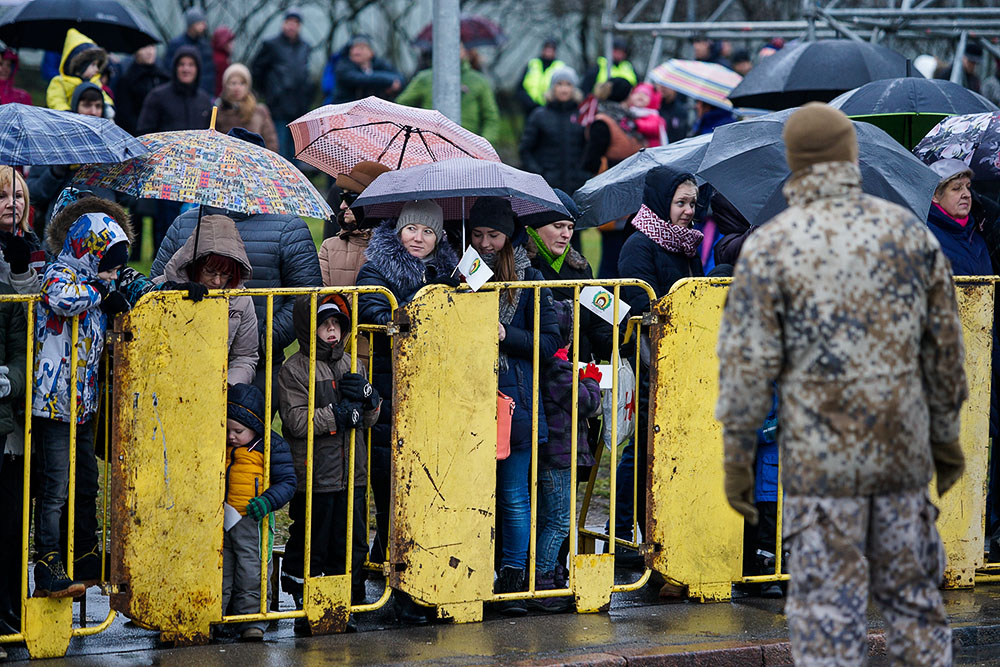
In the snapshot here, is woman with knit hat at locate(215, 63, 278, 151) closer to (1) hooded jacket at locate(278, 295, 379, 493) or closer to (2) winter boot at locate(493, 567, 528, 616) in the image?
(1) hooded jacket at locate(278, 295, 379, 493)

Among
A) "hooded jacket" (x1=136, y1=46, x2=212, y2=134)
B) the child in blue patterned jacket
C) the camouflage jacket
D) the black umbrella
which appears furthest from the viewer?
"hooded jacket" (x1=136, y1=46, x2=212, y2=134)

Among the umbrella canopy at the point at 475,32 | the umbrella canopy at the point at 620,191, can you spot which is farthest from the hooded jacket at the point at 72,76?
the umbrella canopy at the point at 475,32

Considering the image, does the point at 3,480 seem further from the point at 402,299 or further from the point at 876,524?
the point at 876,524

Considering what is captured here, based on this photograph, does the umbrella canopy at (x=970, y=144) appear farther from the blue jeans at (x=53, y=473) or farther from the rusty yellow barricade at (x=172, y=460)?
the blue jeans at (x=53, y=473)

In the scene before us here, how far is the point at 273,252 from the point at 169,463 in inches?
68.8

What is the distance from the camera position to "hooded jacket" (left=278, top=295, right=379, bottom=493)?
6.43m

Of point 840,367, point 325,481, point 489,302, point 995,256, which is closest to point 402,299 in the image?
point 489,302

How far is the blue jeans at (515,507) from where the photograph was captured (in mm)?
6836

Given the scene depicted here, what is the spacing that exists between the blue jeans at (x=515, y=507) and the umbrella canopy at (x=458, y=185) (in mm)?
1169

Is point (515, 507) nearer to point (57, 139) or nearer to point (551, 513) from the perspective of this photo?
point (551, 513)

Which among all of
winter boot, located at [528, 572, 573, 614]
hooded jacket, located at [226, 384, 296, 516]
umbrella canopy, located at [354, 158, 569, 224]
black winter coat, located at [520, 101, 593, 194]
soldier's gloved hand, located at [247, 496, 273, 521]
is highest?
black winter coat, located at [520, 101, 593, 194]

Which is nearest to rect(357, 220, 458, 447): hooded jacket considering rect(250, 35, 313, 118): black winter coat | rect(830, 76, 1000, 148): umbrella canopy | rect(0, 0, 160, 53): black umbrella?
rect(830, 76, 1000, 148): umbrella canopy

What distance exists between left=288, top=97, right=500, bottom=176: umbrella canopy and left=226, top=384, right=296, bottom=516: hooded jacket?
88.8 inches

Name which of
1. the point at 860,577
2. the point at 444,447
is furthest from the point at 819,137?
the point at 444,447
